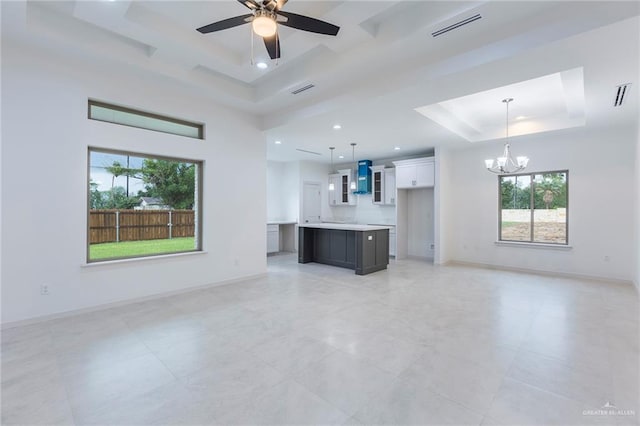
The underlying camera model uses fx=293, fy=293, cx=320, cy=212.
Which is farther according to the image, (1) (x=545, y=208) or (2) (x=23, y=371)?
(1) (x=545, y=208)

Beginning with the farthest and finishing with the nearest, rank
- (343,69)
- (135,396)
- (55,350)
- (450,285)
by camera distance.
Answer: (450,285)
(343,69)
(55,350)
(135,396)

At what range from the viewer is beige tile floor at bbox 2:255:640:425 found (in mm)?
1946

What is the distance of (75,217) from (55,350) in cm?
163

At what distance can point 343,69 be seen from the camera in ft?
12.0

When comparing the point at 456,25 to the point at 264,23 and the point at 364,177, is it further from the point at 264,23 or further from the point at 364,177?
the point at 364,177

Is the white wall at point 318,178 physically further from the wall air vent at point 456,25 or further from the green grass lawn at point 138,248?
the wall air vent at point 456,25

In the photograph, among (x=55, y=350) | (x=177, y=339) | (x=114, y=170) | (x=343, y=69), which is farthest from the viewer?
(x=114, y=170)

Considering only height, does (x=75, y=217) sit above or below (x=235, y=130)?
below

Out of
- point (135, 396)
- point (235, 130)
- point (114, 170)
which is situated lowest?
point (135, 396)

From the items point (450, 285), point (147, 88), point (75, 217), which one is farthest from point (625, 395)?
point (147, 88)

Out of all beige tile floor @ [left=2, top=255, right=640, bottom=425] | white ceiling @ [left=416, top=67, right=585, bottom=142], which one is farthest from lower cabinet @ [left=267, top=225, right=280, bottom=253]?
white ceiling @ [left=416, top=67, right=585, bottom=142]

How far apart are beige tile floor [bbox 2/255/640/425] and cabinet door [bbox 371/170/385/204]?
4523 mm

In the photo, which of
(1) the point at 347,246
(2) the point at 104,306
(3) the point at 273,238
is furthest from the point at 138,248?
(3) the point at 273,238

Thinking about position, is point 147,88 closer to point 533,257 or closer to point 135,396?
point 135,396
